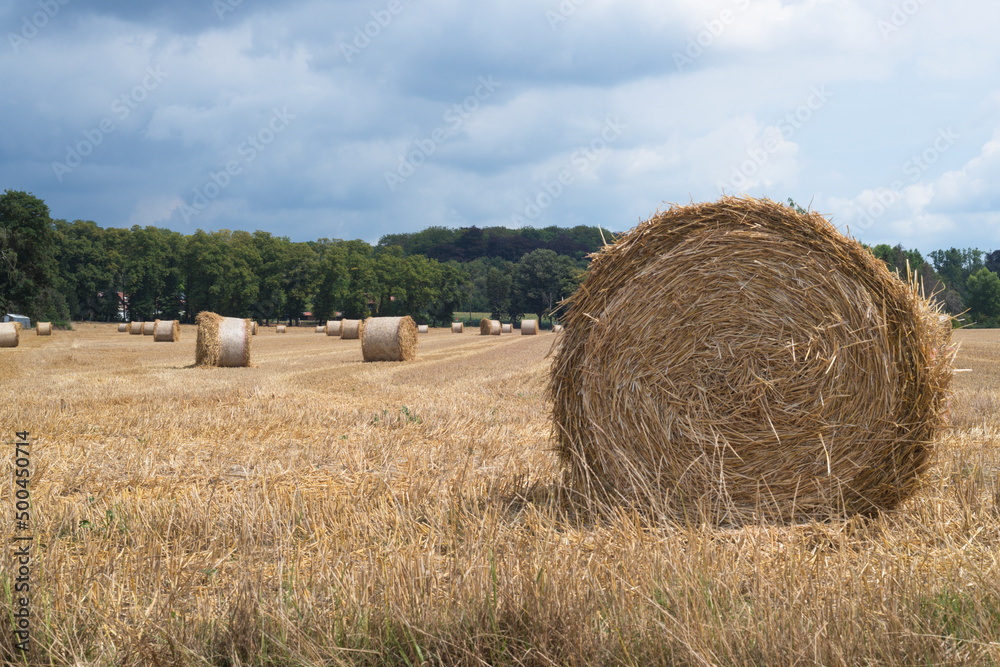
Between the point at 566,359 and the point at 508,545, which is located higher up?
the point at 566,359

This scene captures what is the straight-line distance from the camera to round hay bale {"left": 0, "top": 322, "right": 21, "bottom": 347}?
30156 millimetres

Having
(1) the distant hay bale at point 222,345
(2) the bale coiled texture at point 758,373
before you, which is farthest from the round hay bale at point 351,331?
(2) the bale coiled texture at point 758,373

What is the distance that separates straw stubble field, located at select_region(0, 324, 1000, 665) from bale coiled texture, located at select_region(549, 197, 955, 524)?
372 millimetres

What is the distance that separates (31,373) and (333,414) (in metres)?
11.6

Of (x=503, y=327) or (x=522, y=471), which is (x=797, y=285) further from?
(x=503, y=327)

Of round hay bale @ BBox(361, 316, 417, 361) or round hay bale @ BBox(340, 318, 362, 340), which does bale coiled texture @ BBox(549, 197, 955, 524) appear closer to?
round hay bale @ BBox(361, 316, 417, 361)

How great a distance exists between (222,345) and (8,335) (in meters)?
17.0

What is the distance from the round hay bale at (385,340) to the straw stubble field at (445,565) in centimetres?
1430

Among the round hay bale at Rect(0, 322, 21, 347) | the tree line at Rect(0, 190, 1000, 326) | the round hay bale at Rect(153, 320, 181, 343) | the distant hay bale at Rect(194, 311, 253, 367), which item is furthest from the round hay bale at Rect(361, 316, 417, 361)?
the tree line at Rect(0, 190, 1000, 326)

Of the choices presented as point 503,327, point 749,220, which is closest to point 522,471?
point 749,220

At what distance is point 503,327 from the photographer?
57.0 m

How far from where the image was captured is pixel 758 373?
15.6ft

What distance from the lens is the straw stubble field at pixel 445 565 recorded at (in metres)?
2.57

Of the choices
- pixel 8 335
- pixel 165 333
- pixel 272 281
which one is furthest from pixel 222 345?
pixel 272 281
